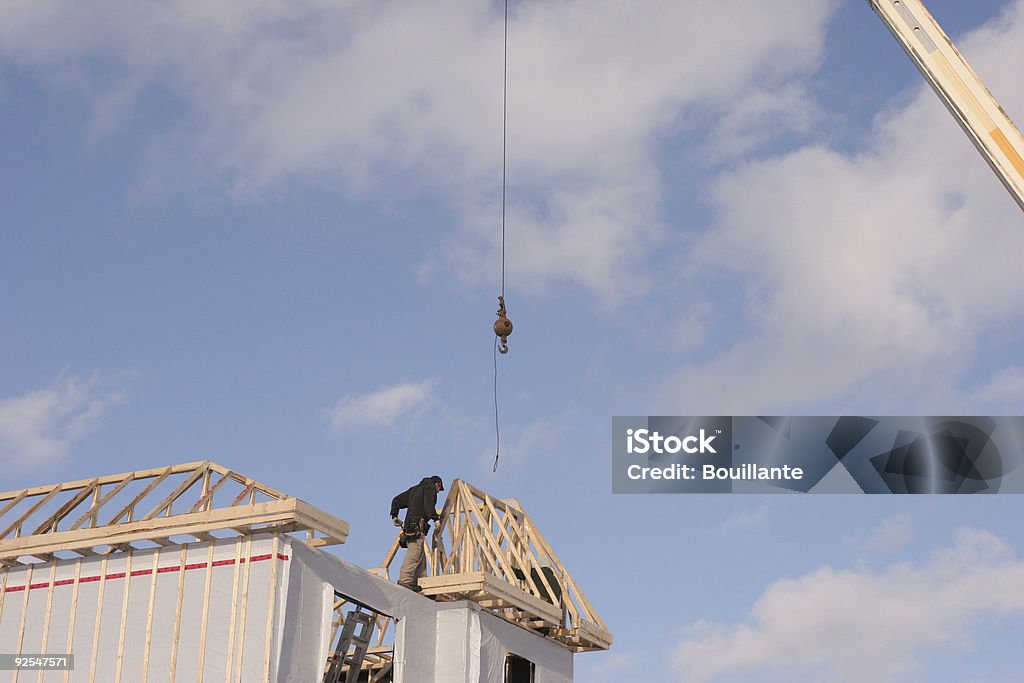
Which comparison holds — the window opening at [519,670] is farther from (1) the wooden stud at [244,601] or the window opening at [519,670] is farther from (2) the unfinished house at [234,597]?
(1) the wooden stud at [244,601]

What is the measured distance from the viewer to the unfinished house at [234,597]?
23.0 meters

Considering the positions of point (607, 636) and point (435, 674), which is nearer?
point (435, 674)

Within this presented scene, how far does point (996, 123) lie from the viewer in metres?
27.5

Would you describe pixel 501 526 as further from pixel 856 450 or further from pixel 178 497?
pixel 856 450

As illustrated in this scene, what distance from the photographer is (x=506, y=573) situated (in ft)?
90.9

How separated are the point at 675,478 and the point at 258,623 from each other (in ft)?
49.0

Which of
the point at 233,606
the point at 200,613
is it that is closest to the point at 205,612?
the point at 200,613

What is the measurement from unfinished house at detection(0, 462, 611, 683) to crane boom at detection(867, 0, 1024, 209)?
1284cm

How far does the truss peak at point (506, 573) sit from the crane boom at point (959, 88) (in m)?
12.6

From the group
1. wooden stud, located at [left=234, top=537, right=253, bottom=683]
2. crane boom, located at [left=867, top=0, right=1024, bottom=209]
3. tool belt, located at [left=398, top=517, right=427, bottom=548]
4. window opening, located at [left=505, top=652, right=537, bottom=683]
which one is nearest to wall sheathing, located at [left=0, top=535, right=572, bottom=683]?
wooden stud, located at [left=234, top=537, right=253, bottom=683]

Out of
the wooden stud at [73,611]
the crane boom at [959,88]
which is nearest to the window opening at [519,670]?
the wooden stud at [73,611]

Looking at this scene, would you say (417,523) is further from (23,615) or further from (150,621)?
(23,615)

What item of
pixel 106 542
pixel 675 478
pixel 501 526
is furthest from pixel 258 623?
pixel 675 478

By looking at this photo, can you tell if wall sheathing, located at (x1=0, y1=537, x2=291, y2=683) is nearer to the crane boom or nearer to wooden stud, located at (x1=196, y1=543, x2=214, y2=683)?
wooden stud, located at (x1=196, y1=543, x2=214, y2=683)
